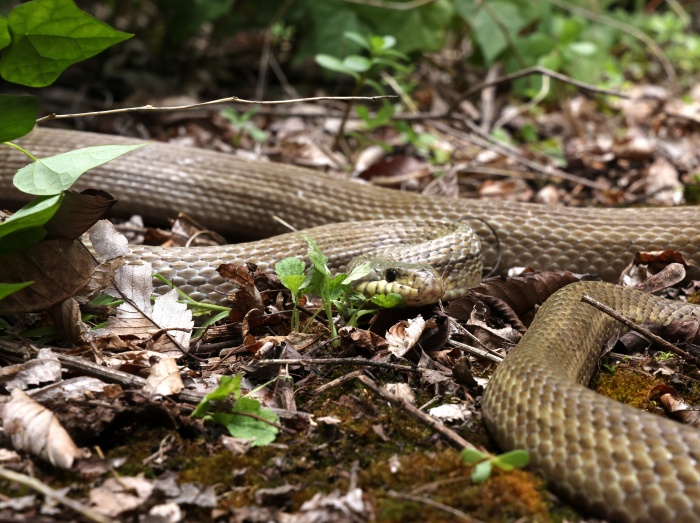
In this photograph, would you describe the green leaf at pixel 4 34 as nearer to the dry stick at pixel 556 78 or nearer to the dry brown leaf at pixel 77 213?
the dry brown leaf at pixel 77 213

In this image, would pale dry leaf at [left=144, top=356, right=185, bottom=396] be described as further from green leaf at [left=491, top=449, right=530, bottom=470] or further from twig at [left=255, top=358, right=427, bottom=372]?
green leaf at [left=491, top=449, right=530, bottom=470]

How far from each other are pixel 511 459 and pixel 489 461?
0.28 ft

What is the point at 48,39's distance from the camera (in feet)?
11.6

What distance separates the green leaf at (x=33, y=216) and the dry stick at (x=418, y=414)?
5.43 ft

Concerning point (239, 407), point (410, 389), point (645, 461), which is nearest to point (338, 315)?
point (410, 389)

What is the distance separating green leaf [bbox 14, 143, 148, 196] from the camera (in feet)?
11.3

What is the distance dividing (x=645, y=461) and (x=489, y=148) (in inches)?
225

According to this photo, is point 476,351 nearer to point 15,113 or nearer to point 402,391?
point 402,391

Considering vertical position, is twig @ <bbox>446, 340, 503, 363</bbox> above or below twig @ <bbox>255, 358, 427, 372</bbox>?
below

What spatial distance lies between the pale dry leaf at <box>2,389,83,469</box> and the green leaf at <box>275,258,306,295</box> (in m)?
1.35

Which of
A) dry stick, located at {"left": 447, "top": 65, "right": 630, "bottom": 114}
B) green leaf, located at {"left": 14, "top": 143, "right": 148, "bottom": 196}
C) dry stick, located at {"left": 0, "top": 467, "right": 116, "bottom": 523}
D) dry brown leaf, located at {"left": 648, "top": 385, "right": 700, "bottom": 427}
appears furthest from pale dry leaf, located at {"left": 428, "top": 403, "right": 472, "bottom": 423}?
dry stick, located at {"left": 447, "top": 65, "right": 630, "bottom": 114}

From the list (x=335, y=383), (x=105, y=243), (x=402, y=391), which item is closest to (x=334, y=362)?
(x=335, y=383)

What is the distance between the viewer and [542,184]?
25.5 feet

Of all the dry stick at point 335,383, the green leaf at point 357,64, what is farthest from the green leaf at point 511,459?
the green leaf at point 357,64
